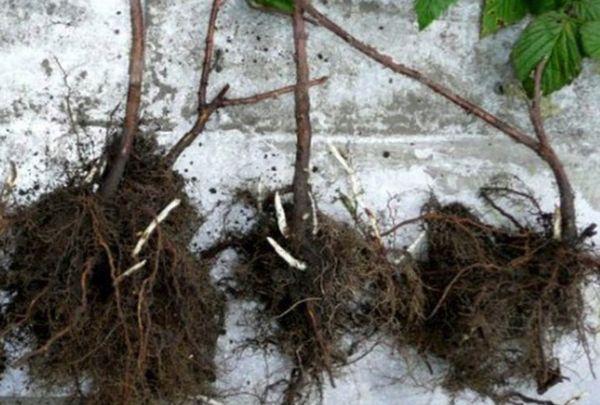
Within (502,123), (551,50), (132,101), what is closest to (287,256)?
(132,101)

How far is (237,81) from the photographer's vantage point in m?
1.78

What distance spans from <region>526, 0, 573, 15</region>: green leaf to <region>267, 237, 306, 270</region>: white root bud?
2.24 ft

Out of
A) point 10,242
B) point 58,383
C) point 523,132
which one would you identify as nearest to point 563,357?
point 523,132

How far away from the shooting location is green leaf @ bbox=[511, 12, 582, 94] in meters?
1.65

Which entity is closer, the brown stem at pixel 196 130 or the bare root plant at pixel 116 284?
the bare root plant at pixel 116 284

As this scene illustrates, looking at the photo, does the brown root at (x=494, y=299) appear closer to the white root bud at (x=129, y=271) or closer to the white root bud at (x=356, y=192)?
the white root bud at (x=356, y=192)

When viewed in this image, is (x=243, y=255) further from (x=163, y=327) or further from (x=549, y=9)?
(x=549, y=9)

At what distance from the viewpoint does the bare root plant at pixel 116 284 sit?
1.56 meters

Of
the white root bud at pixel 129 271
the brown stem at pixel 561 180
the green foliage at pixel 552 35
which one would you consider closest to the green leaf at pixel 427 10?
the green foliage at pixel 552 35

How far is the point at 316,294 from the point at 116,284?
14.5 inches

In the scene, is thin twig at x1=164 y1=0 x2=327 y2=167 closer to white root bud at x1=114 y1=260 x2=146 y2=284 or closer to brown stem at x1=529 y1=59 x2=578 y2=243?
white root bud at x1=114 y1=260 x2=146 y2=284

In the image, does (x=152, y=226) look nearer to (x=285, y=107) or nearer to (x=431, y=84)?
(x=285, y=107)

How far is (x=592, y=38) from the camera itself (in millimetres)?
1615

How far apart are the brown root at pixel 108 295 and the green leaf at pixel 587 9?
2.75 ft
